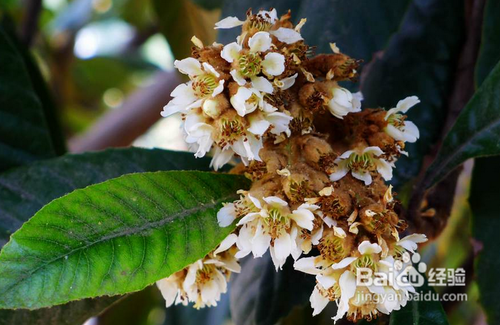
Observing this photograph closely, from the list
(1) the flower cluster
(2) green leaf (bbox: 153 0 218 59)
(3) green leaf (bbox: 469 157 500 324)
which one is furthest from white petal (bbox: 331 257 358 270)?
(2) green leaf (bbox: 153 0 218 59)

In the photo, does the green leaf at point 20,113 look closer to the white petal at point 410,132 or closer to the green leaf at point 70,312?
the green leaf at point 70,312

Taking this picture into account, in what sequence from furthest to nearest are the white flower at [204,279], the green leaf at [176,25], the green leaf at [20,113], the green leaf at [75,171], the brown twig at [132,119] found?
1. the brown twig at [132,119]
2. the green leaf at [176,25]
3. the green leaf at [20,113]
4. the green leaf at [75,171]
5. the white flower at [204,279]

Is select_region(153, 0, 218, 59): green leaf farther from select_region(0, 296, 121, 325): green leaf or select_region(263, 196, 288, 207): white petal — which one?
select_region(263, 196, 288, 207): white petal

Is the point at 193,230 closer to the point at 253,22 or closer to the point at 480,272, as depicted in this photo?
the point at 253,22

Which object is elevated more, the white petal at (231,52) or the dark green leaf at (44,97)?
the white petal at (231,52)

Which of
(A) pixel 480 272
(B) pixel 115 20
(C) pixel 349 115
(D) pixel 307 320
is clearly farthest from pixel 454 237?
(B) pixel 115 20

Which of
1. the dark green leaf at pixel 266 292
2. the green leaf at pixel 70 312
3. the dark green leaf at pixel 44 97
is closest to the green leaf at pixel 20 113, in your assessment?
the dark green leaf at pixel 44 97

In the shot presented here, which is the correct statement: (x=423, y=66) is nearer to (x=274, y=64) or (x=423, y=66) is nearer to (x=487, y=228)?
(x=487, y=228)
